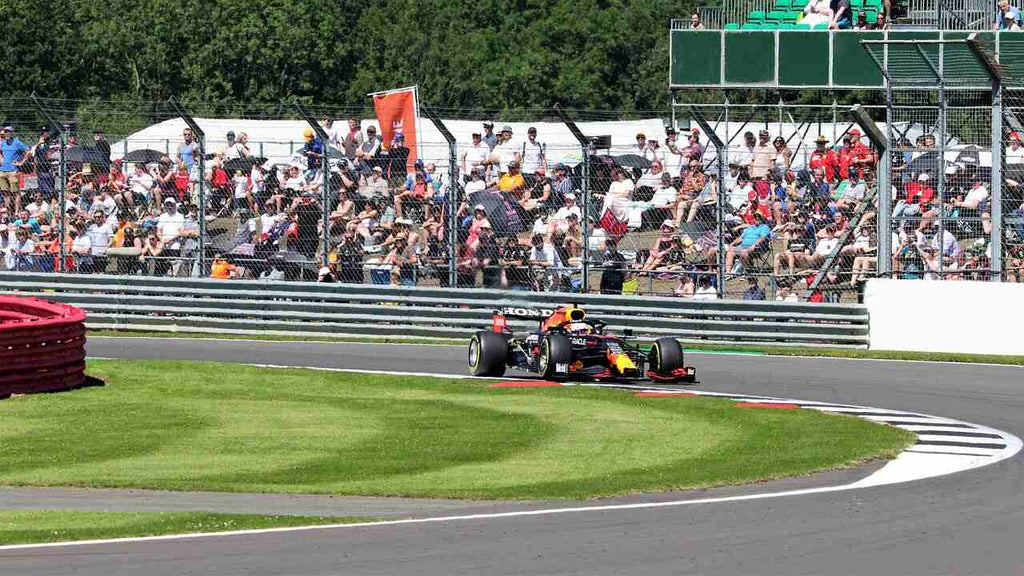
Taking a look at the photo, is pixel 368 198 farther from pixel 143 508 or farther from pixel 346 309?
pixel 143 508

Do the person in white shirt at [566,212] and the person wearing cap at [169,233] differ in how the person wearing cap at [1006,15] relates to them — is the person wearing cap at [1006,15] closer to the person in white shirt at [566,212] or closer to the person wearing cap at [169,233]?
the person in white shirt at [566,212]

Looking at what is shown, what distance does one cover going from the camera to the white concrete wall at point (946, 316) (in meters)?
20.5

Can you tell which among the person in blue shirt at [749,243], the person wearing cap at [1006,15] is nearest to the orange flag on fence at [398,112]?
the person in blue shirt at [749,243]

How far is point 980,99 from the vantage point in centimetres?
2827

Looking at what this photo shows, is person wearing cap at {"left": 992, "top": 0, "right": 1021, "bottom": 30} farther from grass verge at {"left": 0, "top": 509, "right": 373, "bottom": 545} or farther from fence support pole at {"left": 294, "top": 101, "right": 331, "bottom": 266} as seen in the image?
grass verge at {"left": 0, "top": 509, "right": 373, "bottom": 545}

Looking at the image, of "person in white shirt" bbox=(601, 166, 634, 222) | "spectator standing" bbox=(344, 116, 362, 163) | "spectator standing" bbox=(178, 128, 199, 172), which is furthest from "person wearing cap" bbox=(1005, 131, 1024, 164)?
"spectator standing" bbox=(178, 128, 199, 172)

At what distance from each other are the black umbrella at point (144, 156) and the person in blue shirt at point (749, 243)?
27.0ft

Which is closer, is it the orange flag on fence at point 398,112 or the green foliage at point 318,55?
the orange flag on fence at point 398,112

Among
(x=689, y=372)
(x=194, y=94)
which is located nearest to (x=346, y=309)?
(x=689, y=372)

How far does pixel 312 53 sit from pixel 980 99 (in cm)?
4590

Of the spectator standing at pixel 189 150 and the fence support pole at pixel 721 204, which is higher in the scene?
the spectator standing at pixel 189 150

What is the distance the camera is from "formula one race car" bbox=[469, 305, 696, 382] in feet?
58.7

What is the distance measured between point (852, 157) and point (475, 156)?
506cm

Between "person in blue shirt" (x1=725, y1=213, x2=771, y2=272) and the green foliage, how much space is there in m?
42.3
